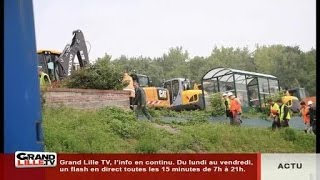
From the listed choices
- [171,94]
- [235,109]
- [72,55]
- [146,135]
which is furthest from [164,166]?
[72,55]

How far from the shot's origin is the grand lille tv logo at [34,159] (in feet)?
8.50

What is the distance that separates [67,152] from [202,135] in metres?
0.82

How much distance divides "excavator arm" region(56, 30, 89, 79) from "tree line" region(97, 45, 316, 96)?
0.12 metres

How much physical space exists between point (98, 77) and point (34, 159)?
0.62 metres

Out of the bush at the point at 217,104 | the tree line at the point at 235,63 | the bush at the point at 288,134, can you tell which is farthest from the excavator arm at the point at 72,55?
the bush at the point at 288,134

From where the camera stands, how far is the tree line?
103 inches

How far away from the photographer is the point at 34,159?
262 cm

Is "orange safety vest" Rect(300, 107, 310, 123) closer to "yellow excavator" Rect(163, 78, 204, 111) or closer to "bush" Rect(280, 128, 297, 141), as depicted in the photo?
"bush" Rect(280, 128, 297, 141)

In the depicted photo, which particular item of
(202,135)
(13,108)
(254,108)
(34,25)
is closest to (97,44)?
(34,25)

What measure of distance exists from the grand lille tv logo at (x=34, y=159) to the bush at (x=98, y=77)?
44 centimetres

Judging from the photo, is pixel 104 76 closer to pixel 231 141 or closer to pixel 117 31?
pixel 117 31

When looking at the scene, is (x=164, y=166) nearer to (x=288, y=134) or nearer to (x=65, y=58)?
(x=288, y=134)

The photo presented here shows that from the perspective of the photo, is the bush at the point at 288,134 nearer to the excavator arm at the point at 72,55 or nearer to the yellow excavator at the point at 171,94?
the yellow excavator at the point at 171,94

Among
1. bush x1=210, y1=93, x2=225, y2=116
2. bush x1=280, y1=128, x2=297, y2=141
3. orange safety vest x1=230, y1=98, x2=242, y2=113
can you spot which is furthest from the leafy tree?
bush x1=280, y1=128, x2=297, y2=141
